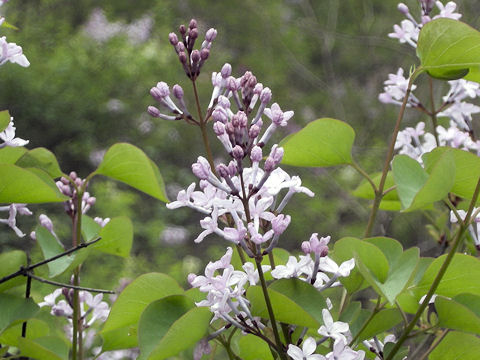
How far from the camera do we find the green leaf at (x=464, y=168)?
1.86ft

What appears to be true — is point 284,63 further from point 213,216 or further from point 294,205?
point 213,216

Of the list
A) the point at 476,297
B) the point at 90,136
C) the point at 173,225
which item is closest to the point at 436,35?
the point at 476,297

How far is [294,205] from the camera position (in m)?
3.99

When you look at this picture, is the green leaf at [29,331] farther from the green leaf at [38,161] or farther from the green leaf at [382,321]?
the green leaf at [382,321]

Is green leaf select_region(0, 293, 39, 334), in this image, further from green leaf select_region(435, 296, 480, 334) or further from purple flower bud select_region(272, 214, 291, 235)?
green leaf select_region(435, 296, 480, 334)

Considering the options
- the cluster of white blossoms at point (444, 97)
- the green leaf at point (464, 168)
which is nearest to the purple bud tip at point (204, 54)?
the green leaf at point (464, 168)

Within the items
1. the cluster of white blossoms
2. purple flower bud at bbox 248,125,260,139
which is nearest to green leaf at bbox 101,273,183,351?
purple flower bud at bbox 248,125,260,139

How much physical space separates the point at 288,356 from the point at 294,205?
3.49 meters

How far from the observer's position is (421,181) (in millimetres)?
549

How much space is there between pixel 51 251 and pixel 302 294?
0.26 metres

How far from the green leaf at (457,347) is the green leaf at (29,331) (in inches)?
14.2

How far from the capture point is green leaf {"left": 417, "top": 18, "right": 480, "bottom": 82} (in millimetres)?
595

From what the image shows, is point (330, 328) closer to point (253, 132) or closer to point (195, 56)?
point (253, 132)

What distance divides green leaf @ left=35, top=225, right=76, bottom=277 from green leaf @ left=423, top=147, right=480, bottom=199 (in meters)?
0.34
